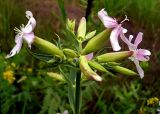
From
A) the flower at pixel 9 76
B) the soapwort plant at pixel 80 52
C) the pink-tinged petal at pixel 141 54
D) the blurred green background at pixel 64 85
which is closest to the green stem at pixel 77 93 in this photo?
the soapwort plant at pixel 80 52

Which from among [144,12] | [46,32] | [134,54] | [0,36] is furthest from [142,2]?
[134,54]

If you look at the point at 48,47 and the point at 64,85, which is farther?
the point at 64,85

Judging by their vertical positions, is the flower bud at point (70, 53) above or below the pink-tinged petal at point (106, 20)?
below

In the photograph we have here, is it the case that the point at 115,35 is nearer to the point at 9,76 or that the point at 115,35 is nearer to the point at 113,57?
the point at 113,57

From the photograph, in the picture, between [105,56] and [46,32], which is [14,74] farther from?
[105,56]

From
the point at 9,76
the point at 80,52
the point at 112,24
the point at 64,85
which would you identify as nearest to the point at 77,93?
the point at 80,52

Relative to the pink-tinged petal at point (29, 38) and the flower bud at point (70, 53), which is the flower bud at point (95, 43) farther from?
the pink-tinged petal at point (29, 38)
